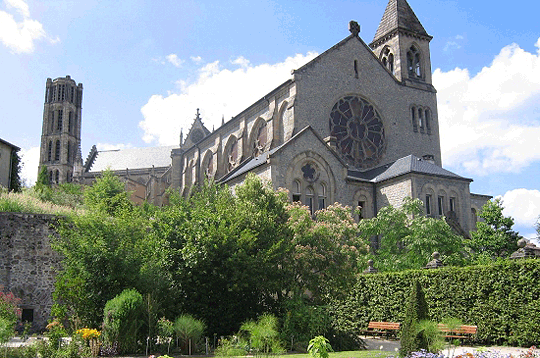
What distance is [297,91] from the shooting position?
122 ft

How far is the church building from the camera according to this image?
33.3 meters

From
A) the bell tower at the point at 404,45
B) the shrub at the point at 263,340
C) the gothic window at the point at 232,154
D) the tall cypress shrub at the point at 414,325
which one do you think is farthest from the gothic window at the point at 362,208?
the tall cypress shrub at the point at 414,325

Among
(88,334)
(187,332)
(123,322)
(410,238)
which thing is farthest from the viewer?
(410,238)

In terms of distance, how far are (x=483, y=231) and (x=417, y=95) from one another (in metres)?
16.5

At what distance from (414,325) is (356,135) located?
27267 millimetres

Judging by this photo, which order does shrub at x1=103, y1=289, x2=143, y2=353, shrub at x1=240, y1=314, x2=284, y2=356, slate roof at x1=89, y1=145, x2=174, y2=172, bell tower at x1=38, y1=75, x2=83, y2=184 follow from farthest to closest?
bell tower at x1=38, y1=75, x2=83, y2=184 → slate roof at x1=89, y1=145, x2=174, y2=172 → shrub at x1=103, y1=289, x2=143, y2=353 → shrub at x1=240, y1=314, x2=284, y2=356

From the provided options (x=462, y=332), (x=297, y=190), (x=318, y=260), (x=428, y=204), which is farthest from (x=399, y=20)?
(x=462, y=332)

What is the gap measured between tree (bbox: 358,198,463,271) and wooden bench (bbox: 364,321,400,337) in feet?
15.2

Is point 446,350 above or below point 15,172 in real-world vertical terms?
below

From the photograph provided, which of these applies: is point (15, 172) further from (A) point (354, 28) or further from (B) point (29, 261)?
(A) point (354, 28)

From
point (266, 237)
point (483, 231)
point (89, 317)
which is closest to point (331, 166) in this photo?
point (483, 231)

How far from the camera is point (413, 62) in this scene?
47.4m

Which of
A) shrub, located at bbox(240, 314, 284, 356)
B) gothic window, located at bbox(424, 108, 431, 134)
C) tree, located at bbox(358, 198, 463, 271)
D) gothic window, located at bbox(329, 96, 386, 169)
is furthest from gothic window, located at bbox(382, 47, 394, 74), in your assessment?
shrub, located at bbox(240, 314, 284, 356)

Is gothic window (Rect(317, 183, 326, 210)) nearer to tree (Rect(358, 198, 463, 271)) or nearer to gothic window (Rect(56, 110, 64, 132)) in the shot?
tree (Rect(358, 198, 463, 271))
